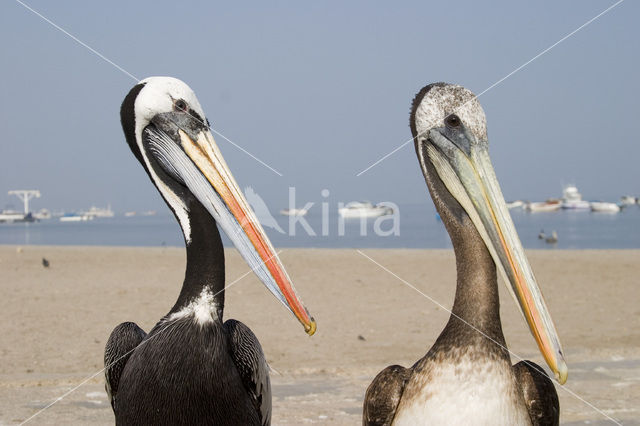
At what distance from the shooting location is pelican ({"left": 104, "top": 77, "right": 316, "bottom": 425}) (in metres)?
3.51

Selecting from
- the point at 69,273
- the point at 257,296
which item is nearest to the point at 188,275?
the point at 257,296

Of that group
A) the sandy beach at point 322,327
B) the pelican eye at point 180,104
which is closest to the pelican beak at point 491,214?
the pelican eye at point 180,104

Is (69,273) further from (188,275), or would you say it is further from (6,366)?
(188,275)

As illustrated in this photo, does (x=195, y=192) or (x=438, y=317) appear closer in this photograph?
(x=195, y=192)

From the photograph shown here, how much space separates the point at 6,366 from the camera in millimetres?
8281

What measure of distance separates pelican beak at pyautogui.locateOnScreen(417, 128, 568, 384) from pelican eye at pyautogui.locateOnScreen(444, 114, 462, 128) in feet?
0.15

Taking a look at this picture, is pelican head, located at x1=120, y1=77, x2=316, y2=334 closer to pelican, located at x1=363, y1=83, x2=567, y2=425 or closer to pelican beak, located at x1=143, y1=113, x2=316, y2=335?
pelican beak, located at x1=143, y1=113, x2=316, y2=335

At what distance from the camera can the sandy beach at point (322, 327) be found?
6.37 m

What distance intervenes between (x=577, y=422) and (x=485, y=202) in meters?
2.95

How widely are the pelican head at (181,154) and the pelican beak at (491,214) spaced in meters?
0.97

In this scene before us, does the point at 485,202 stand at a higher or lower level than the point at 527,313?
higher

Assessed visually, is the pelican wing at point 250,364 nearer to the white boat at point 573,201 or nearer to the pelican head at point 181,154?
the pelican head at point 181,154

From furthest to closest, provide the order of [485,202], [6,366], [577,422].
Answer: [6,366], [577,422], [485,202]

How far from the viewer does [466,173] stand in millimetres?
3580
